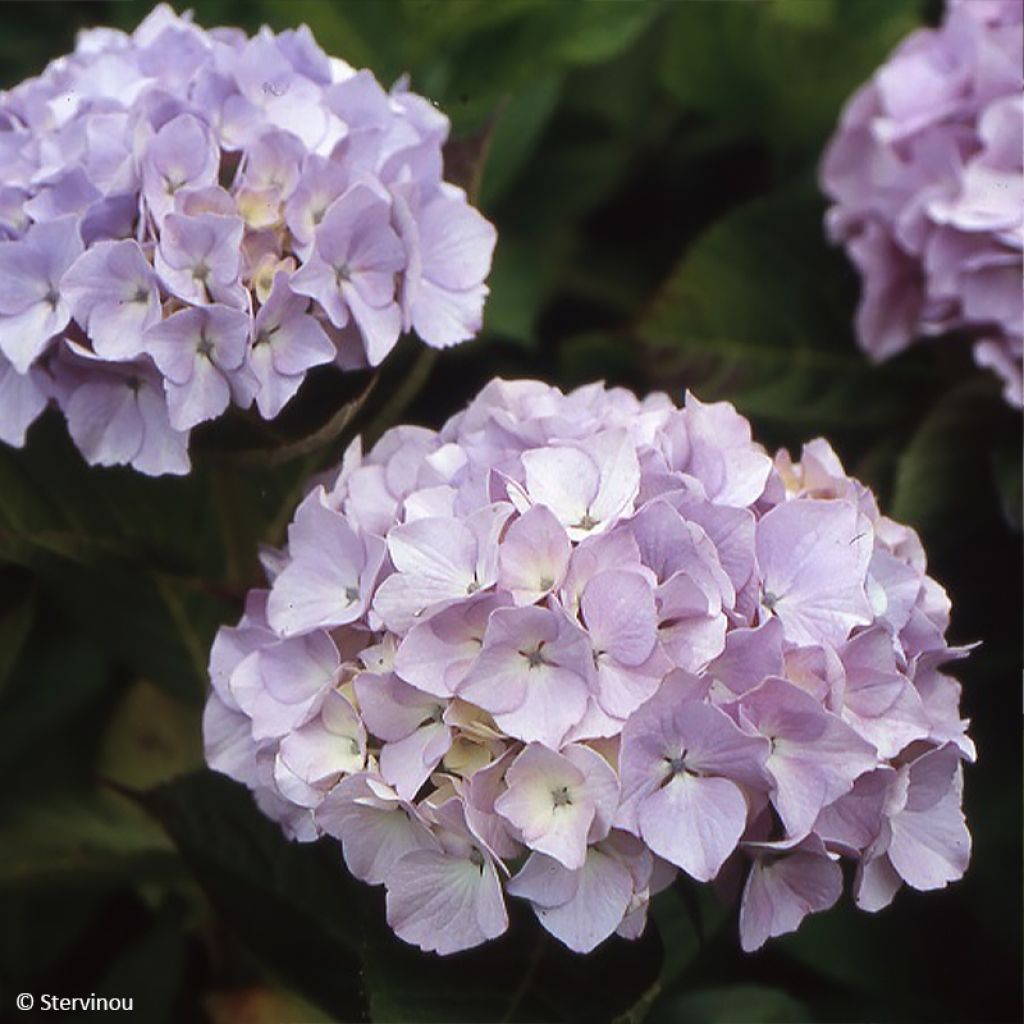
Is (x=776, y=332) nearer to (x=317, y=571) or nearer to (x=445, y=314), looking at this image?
(x=445, y=314)

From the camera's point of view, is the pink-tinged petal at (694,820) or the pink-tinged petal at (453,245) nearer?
the pink-tinged petal at (694,820)

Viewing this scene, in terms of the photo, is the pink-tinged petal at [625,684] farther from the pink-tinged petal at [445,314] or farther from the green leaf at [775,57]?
the green leaf at [775,57]

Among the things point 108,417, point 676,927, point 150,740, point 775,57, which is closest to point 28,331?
point 108,417

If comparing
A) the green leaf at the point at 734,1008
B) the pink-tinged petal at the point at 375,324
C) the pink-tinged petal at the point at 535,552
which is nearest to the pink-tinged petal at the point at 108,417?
the pink-tinged petal at the point at 375,324

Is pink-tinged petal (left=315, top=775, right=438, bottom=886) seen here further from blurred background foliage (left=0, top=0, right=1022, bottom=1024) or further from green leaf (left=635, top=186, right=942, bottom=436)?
green leaf (left=635, top=186, right=942, bottom=436)

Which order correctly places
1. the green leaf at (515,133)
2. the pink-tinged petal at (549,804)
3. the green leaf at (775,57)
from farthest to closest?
1. the green leaf at (775,57)
2. the green leaf at (515,133)
3. the pink-tinged petal at (549,804)

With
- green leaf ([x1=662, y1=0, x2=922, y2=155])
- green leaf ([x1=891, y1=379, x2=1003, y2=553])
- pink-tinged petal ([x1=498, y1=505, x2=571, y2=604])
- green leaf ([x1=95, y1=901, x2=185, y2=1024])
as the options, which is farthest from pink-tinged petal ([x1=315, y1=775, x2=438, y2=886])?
green leaf ([x1=662, y1=0, x2=922, y2=155])

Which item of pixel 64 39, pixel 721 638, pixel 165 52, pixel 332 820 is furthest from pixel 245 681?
pixel 64 39
